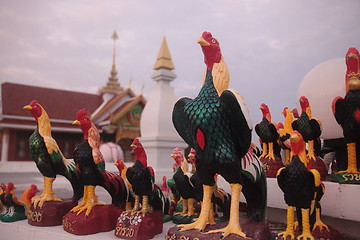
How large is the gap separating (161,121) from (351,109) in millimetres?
4665

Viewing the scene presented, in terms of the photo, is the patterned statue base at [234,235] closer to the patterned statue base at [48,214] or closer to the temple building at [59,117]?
the patterned statue base at [48,214]

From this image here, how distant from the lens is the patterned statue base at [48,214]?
261 cm

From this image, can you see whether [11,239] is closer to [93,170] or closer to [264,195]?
[93,170]

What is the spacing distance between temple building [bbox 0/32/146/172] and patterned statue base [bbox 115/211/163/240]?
10.1 meters

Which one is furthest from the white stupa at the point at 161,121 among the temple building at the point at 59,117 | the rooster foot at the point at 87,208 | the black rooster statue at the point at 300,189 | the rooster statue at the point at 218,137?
the temple building at the point at 59,117

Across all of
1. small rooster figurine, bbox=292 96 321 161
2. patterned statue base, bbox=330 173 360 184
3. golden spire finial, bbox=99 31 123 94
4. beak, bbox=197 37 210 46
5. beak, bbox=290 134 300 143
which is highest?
golden spire finial, bbox=99 31 123 94

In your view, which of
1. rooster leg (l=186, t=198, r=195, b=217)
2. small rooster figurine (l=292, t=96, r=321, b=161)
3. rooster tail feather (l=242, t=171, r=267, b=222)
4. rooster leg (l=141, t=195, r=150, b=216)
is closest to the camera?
rooster tail feather (l=242, t=171, r=267, b=222)

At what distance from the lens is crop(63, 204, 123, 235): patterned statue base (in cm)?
232

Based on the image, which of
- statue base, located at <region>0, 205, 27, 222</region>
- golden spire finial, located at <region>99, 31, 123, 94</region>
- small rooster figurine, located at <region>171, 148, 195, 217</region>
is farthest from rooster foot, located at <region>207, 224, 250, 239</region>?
golden spire finial, located at <region>99, 31, 123, 94</region>

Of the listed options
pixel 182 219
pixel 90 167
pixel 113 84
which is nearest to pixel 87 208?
pixel 90 167

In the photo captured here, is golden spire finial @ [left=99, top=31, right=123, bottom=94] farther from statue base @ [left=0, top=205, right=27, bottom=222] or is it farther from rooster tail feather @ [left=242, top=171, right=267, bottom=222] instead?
rooster tail feather @ [left=242, top=171, right=267, bottom=222]

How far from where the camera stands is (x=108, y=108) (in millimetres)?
13273

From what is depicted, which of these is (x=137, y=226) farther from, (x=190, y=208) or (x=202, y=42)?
(x=202, y=42)

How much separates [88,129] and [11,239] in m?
1.23
